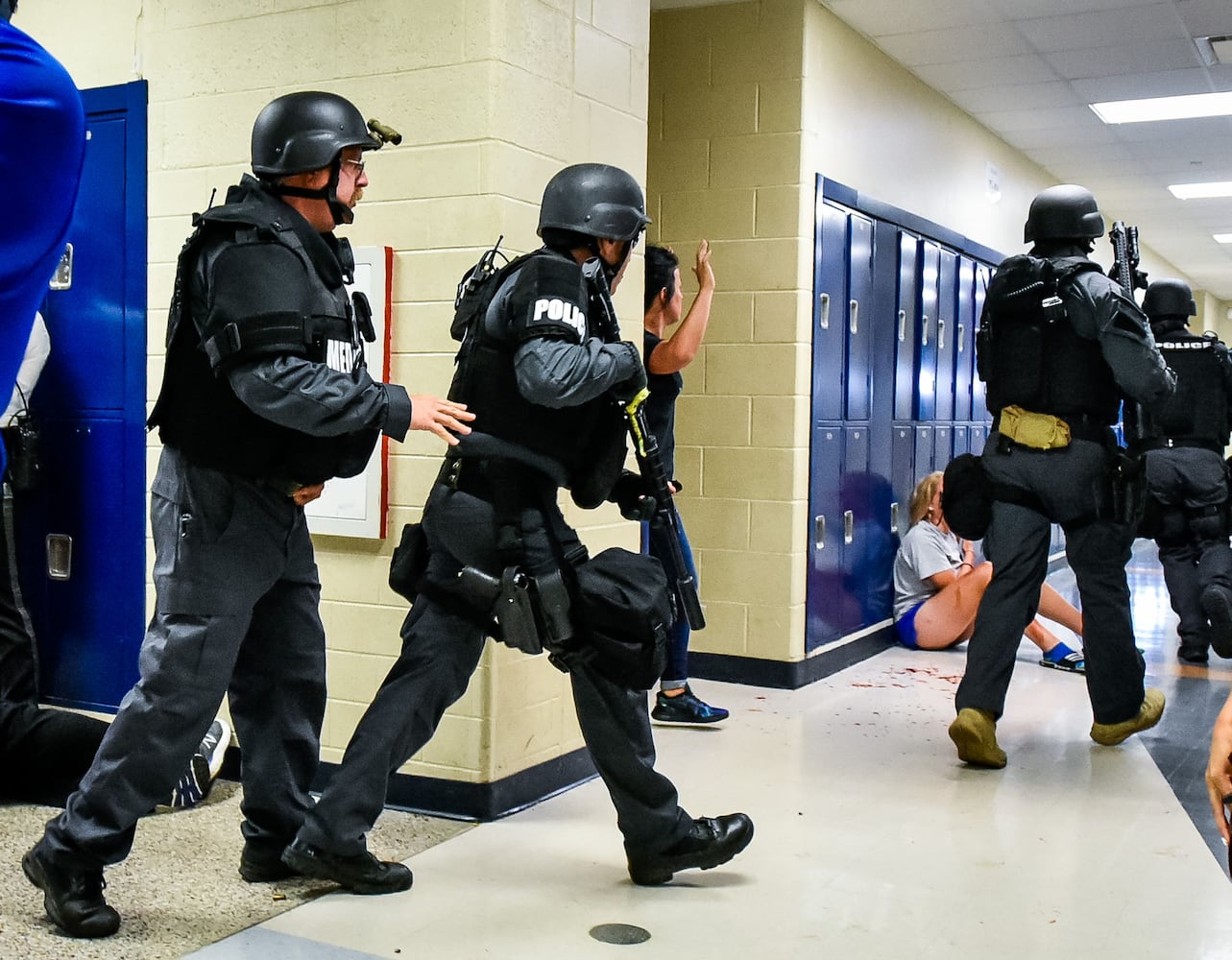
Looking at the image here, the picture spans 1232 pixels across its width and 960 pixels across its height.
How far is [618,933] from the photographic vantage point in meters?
2.47

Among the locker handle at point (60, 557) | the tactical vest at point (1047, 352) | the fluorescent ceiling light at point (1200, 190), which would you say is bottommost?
the locker handle at point (60, 557)

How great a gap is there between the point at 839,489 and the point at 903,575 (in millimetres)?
754

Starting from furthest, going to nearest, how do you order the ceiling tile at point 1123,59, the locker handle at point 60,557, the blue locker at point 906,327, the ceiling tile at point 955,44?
the blue locker at point 906,327 < the ceiling tile at point 1123,59 < the ceiling tile at point 955,44 < the locker handle at point 60,557

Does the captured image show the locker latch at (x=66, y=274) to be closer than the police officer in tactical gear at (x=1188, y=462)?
Yes

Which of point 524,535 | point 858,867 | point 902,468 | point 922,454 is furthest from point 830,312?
point 524,535

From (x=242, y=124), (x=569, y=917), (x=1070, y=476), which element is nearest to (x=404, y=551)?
(x=569, y=917)

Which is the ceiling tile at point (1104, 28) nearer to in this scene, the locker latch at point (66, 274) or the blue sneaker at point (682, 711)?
the blue sneaker at point (682, 711)

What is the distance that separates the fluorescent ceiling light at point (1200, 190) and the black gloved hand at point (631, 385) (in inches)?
309

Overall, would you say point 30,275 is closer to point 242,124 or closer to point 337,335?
point 337,335

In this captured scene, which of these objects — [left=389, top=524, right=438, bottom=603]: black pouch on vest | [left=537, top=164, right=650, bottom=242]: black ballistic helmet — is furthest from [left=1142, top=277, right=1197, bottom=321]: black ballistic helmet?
[left=389, top=524, right=438, bottom=603]: black pouch on vest

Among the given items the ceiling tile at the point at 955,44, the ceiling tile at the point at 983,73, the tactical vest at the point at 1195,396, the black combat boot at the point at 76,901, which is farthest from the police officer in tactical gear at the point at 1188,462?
the black combat boot at the point at 76,901

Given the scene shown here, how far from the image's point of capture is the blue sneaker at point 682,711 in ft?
14.0

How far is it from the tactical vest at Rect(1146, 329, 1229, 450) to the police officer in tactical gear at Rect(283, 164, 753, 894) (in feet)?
13.1

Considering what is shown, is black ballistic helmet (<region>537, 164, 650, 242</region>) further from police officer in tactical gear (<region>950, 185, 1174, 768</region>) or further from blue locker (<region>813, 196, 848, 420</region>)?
blue locker (<region>813, 196, 848, 420</region>)
